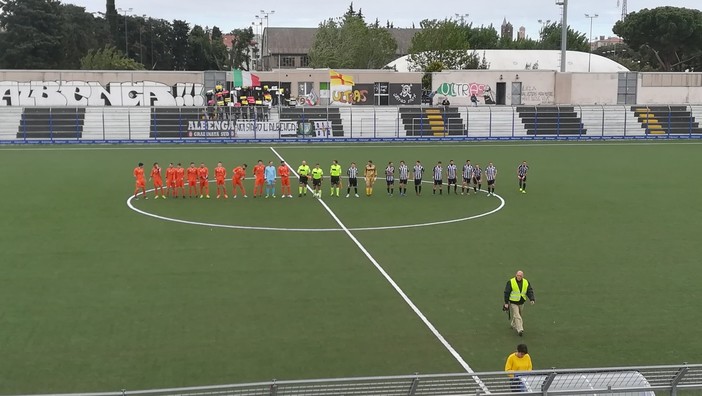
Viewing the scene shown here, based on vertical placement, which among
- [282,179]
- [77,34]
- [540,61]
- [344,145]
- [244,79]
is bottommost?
[282,179]

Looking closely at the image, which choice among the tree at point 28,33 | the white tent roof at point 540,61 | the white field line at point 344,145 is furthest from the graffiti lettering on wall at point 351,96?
the tree at point 28,33

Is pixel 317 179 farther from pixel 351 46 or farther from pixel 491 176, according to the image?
pixel 351 46

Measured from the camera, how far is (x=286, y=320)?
47.6 feet

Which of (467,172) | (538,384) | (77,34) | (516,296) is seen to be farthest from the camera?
(77,34)

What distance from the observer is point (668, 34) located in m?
96.0

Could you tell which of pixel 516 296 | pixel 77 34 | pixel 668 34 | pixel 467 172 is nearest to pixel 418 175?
pixel 467 172

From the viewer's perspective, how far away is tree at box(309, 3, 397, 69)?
96.3 meters

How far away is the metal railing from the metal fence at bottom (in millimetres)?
45429

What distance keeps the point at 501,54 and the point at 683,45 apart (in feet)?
78.0

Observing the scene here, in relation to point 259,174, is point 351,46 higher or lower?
higher

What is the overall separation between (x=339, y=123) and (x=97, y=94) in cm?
2038

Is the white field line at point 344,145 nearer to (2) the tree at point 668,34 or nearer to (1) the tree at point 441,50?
(1) the tree at point 441,50

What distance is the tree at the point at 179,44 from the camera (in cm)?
11188

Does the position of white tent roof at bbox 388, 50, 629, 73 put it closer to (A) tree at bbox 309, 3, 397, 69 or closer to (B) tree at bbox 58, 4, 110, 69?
(A) tree at bbox 309, 3, 397, 69
